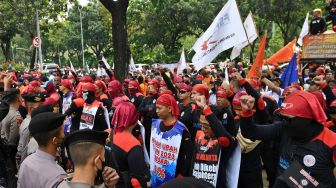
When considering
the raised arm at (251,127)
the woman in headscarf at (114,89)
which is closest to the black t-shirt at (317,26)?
the woman in headscarf at (114,89)

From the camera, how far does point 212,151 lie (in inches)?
170

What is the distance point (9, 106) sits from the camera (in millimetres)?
6023

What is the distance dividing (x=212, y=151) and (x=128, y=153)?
2.91 ft

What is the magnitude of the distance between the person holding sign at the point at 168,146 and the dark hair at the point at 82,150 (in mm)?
1888

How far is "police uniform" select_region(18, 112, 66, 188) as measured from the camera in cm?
318

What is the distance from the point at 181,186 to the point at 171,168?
121 inches

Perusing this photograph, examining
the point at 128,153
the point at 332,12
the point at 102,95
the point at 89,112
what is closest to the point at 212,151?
the point at 128,153

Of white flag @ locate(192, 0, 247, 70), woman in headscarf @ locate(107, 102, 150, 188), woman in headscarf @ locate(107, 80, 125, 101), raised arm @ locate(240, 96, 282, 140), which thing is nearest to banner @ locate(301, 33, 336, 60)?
white flag @ locate(192, 0, 247, 70)

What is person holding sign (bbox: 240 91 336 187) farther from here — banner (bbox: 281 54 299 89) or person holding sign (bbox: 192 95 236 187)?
banner (bbox: 281 54 299 89)

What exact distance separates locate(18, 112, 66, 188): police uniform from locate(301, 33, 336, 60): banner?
10954 millimetres

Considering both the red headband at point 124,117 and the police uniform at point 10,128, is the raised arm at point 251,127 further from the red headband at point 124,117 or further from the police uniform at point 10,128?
the police uniform at point 10,128

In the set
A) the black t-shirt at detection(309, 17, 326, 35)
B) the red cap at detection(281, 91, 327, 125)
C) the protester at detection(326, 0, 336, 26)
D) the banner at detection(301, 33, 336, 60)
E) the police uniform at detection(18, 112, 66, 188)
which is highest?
the protester at detection(326, 0, 336, 26)

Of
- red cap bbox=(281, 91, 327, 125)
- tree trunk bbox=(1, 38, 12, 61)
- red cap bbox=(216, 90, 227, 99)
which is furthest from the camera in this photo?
tree trunk bbox=(1, 38, 12, 61)

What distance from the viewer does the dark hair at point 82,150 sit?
273 centimetres
